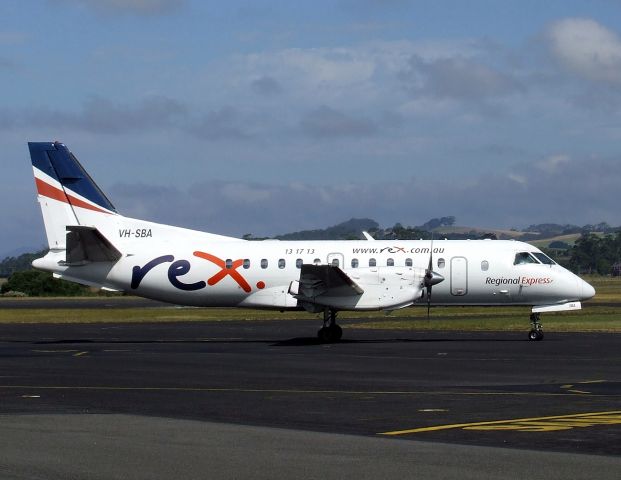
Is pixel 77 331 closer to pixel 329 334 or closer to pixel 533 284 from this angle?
pixel 329 334

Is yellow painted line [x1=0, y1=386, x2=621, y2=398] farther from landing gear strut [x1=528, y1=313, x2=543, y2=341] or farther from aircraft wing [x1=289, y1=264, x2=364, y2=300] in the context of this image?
landing gear strut [x1=528, y1=313, x2=543, y2=341]

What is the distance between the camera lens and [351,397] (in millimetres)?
19391

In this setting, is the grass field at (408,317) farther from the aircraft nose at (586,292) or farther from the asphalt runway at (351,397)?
the asphalt runway at (351,397)

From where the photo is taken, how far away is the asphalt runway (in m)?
13.2

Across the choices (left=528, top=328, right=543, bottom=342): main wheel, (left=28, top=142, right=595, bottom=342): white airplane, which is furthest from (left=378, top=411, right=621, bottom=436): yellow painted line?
(left=28, top=142, right=595, bottom=342): white airplane

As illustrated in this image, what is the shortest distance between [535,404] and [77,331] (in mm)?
29923

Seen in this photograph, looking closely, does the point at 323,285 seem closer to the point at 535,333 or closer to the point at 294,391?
the point at 535,333

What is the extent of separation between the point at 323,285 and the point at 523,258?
714cm

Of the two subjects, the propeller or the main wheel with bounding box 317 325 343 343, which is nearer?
the propeller

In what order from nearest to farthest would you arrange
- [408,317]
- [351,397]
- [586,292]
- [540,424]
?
[540,424] → [351,397] → [586,292] → [408,317]

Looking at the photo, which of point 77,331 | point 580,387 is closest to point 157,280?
point 77,331

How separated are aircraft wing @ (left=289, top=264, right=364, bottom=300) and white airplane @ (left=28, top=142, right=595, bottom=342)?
0.05 meters

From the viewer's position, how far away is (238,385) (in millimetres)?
21672

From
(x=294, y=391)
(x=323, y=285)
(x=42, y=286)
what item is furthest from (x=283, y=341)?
(x=42, y=286)
